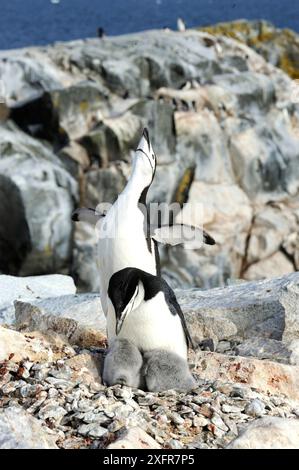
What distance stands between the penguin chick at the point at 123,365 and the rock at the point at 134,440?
0.79 meters

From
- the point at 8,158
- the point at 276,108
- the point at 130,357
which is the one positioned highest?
the point at 276,108

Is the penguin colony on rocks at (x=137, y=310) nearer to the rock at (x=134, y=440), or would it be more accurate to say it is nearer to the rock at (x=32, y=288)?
the rock at (x=134, y=440)

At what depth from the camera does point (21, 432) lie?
332 centimetres

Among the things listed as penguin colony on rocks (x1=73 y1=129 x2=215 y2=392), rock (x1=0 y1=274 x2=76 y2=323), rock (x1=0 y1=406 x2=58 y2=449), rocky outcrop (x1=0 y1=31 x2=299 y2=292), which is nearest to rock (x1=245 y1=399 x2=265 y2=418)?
penguin colony on rocks (x1=73 y1=129 x2=215 y2=392)

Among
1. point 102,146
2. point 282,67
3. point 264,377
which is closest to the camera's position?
point 264,377

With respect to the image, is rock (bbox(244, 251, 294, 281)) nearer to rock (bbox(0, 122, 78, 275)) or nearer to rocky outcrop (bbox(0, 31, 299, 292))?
rocky outcrop (bbox(0, 31, 299, 292))

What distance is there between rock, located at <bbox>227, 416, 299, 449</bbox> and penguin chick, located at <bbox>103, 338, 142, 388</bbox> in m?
0.97

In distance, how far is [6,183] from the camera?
15461 millimetres

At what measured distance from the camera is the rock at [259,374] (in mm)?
4656

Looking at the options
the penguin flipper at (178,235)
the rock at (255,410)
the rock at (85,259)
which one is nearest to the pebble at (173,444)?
the rock at (255,410)
